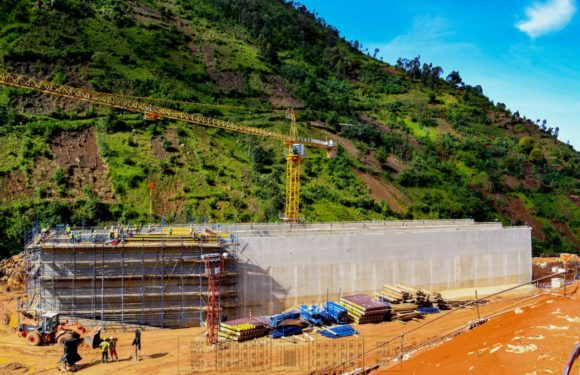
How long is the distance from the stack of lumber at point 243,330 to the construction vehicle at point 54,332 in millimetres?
5241

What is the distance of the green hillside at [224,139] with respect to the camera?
4656 centimetres

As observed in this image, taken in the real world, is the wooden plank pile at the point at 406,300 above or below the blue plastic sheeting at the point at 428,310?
above

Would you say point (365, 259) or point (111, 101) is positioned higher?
point (111, 101)

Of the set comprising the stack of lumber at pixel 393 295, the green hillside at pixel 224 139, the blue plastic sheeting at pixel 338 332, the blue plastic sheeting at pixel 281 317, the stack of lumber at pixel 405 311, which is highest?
the green hillside at pixel 224 139

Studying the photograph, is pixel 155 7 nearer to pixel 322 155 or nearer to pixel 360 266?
pixel 322 155

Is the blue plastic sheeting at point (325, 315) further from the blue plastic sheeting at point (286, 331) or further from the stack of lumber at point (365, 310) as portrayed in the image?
the blue plastic sheeting at point (286, 331)

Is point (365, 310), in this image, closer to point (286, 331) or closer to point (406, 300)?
point (406, 300)

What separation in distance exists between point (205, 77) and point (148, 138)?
82.7 ft

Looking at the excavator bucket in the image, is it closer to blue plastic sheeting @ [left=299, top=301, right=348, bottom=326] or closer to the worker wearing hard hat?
the worker wearing hard hat

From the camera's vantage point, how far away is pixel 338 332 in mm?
23000

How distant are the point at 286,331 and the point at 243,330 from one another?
2.00 meters

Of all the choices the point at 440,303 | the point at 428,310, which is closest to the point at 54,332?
the point at 428,310

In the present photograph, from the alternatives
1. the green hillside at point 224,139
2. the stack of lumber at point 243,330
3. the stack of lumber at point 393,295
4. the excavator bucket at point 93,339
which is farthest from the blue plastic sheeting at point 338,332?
the green hillside at point 224,139

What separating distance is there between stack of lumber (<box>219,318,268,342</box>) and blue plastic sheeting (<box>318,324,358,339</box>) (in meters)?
2.70
